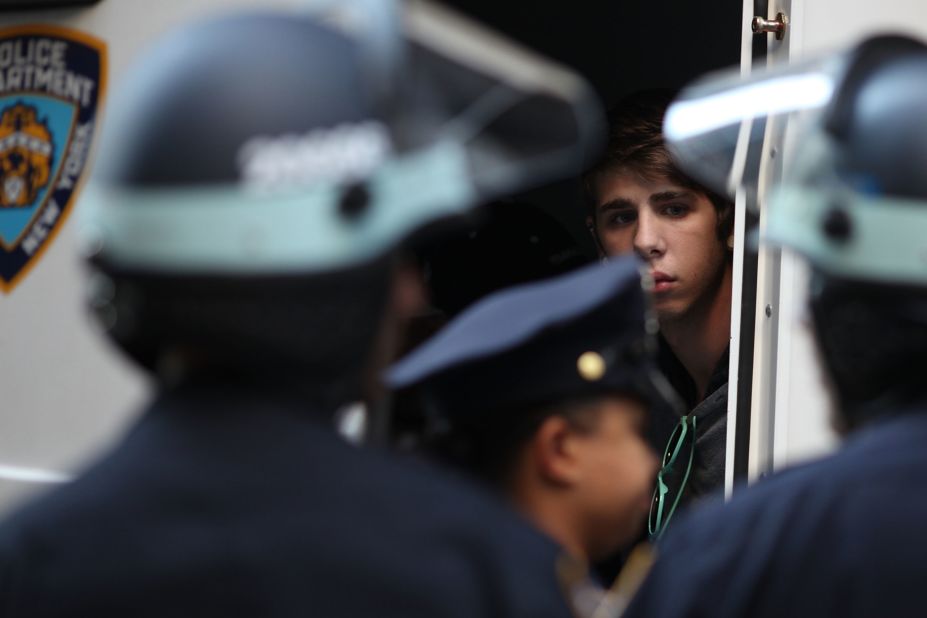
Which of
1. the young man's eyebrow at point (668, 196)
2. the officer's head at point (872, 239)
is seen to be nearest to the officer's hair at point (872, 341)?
the officer's head at point (872, 239)

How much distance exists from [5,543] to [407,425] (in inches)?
45.1

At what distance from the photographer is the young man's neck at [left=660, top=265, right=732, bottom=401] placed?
395 centimetres

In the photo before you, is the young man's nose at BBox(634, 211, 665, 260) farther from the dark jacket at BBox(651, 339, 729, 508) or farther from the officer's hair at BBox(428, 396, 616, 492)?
the officer's hair at BBox(428, 396, 616, 492)

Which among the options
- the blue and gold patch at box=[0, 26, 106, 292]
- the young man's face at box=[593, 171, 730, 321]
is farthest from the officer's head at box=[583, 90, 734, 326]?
the blue and gold patch at box=[0, 26, 106, 292]

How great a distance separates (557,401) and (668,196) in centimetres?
211

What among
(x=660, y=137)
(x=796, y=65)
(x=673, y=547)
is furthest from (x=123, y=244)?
(x=660, y=137)

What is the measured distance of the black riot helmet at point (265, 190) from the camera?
141cm

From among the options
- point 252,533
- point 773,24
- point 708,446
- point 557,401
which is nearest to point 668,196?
point 708,446

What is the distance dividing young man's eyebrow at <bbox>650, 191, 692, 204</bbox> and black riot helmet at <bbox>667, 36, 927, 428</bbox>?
213 cm

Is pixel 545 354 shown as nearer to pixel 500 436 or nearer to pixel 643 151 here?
pixel 500 436

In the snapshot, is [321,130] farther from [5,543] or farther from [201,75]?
[5,543]

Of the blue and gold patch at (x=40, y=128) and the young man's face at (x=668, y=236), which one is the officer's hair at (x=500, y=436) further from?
the young man's face at (x=668, y=236)

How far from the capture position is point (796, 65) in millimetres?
2053

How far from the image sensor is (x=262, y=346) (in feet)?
4.66
